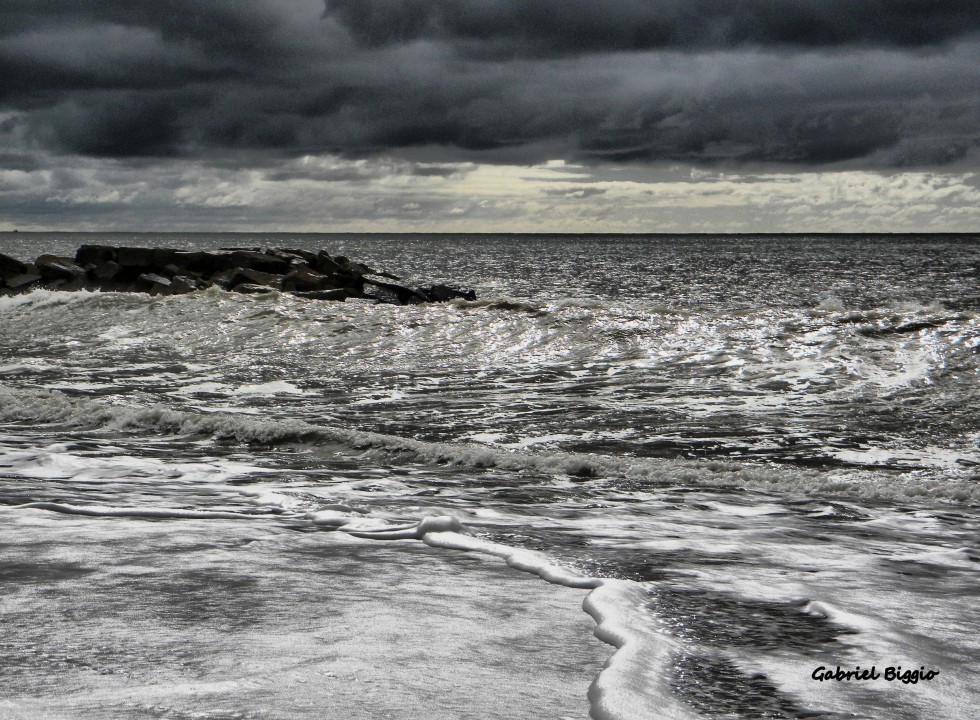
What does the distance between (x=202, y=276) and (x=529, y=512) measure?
83.3 ft

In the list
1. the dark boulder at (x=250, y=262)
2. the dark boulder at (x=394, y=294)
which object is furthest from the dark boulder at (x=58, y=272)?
the dark boulder at (x=394, y=294)

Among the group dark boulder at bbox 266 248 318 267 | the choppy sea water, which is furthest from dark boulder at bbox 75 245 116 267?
the choppy sea water

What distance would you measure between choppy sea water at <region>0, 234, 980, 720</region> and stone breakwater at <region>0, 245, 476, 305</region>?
456 inches

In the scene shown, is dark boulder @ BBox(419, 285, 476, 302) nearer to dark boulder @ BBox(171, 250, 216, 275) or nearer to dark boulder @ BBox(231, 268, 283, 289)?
dark boulder @ BBox(231, 268, 283, 289)

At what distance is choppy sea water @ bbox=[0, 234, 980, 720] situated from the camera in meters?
3.21

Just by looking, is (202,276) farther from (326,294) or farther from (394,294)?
(394,294)

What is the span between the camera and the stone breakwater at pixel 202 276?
86.3ft

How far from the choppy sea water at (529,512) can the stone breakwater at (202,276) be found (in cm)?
1158

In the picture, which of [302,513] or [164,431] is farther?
[164,431]

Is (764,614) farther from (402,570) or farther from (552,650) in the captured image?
(402,570)

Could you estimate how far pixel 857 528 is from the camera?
18.3 ft

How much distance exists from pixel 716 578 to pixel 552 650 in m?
1.36

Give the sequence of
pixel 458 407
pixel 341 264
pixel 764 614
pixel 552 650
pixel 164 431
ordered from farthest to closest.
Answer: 1. pixel 341 264
2. pixel 458 407
3. pixel 164 431
4. pixel 764 614
5. pixel 552 650

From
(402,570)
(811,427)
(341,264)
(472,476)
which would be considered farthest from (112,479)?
(341,264)
